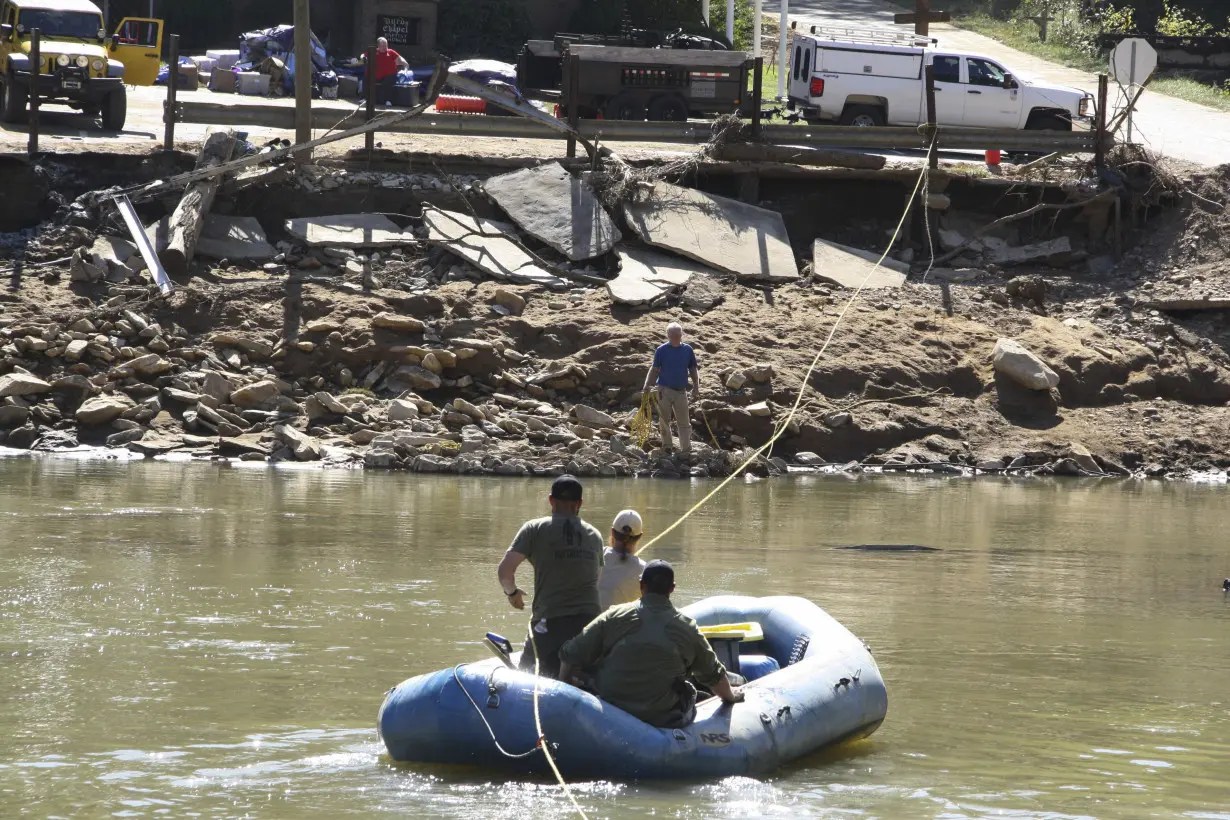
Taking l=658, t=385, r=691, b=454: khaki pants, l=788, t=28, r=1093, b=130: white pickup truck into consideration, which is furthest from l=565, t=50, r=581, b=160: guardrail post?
l=658, t=385, r=691, b=454: khaki pants

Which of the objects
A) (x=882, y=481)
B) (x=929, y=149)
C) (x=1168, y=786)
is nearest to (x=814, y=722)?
(x=1168, y=786)

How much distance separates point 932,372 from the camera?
20531 millimetres

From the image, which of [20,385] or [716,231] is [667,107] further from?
[20,385]

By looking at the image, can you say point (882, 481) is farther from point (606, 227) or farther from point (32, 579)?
point (32, 579)

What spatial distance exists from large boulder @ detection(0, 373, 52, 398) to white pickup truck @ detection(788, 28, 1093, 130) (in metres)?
15.5

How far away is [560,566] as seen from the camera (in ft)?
26.8

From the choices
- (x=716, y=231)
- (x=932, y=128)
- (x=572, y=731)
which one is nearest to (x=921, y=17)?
(x=932, y=128)

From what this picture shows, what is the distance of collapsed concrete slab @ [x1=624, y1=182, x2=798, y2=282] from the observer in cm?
2217

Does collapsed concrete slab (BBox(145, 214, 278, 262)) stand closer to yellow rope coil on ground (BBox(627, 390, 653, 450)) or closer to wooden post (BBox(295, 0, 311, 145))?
wooden post (BBox(295, 0, 311, 145))

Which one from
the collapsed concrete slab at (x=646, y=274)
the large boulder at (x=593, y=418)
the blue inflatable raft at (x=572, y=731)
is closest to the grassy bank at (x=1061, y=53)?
the collapsed concrete slab at (x=646, y=274)

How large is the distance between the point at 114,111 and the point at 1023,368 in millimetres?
14814

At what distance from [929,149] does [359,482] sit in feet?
38.0

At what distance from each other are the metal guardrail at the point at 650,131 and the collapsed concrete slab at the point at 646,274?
9.29 ft

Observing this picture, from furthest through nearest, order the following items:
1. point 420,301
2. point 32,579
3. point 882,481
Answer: point 420,301
point 882,481
point 32,579
